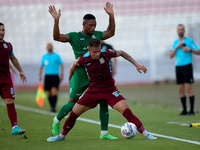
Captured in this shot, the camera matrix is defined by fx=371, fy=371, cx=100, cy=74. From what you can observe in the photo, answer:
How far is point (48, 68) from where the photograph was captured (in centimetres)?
1238

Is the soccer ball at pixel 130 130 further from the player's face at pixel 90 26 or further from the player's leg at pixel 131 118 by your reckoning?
the player's face at pixel 90 26

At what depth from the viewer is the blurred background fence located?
24859 millimetres

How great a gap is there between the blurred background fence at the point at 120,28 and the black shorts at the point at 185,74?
1400 cm

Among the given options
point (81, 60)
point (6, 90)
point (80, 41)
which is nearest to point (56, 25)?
point (80, 41)

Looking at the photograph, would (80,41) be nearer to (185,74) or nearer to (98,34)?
(98,34)

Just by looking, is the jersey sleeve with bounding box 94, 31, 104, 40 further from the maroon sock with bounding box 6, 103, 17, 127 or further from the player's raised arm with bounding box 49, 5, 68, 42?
the maroon sock with bounding box 6, 103, 17, 127

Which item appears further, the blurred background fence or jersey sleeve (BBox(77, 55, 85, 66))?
the blurred background fence

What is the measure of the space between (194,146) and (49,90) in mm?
7829

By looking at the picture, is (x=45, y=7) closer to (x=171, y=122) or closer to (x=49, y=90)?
(x=49, y=90)

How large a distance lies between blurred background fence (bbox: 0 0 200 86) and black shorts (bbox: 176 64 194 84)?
14.0 metres

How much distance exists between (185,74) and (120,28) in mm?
16355

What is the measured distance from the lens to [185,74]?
9961 millimetres

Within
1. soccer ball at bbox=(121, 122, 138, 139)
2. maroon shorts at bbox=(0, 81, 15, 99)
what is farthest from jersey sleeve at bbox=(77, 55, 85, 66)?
maroon shorts at bbox=(0, 81, 15, 99)

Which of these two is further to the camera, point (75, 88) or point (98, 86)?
point (75, 88)
